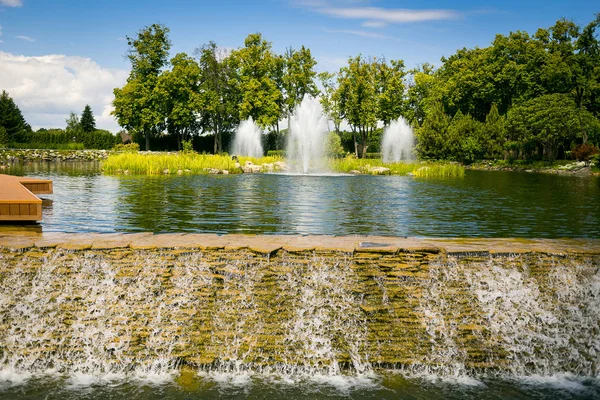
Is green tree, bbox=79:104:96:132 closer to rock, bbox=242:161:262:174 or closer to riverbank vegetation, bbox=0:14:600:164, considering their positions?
riverbank vegetation, bbox=0:14:600:164

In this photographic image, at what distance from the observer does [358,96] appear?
58.1m

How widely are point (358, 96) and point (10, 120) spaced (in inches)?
1936

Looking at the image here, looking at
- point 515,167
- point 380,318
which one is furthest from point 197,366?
point 515,167

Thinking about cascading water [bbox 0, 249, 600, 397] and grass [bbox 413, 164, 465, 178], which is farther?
grass [bbox 413, 164, 465, 178]

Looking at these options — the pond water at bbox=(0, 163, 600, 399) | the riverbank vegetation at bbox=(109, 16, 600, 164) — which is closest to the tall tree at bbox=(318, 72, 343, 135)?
the riverbank vegetation at bbox=(109, 16, 600, 164)

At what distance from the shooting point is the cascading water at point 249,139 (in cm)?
5981

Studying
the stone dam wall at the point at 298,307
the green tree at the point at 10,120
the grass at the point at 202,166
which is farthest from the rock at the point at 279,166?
the green tree at the point at 10,120

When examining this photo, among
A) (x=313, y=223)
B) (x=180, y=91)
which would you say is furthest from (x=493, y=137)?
(x=313, y=223)

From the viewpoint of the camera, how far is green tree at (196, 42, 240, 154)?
64.1 m

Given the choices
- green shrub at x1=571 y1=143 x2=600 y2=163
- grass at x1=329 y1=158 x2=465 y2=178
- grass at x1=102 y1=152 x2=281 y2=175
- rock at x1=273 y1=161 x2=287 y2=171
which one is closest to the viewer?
grass at x1=102 y1=152 x2=281 y2=175

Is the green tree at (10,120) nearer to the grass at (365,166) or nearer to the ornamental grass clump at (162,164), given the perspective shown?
the ornamental grass clump at (162,164)

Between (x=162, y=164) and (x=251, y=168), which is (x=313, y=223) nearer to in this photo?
(x=162, y=164)

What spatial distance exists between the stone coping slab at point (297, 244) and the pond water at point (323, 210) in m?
4.50

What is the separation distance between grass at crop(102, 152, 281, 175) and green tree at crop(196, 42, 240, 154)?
2515 centimetres
